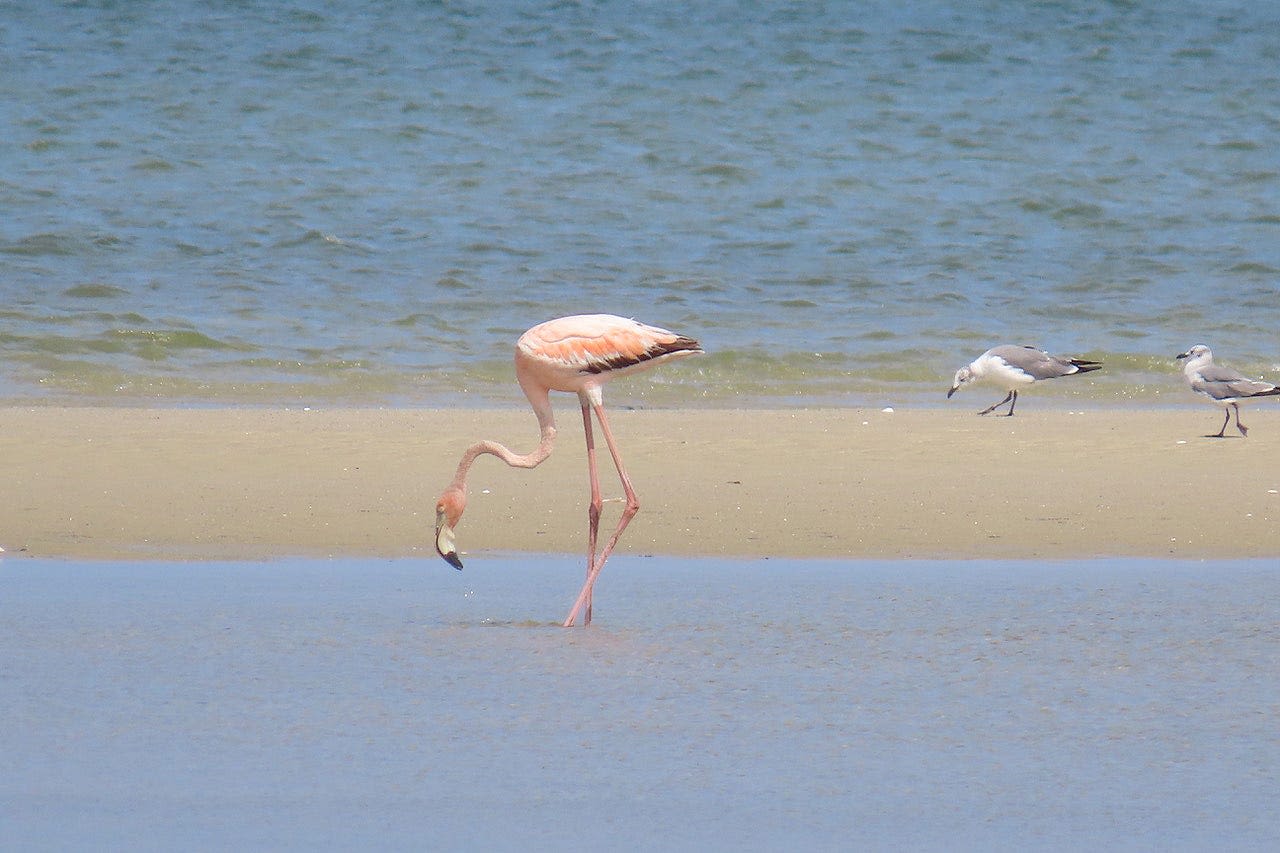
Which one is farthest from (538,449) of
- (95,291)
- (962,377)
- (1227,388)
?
(95,291)

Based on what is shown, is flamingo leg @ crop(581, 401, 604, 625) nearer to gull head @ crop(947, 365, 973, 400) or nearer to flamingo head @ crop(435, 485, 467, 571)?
flamingo head @ crop(435, 485, 467, 571)

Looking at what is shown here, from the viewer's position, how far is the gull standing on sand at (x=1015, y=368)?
493 inches

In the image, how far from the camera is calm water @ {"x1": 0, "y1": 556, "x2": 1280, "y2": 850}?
12.3 ft

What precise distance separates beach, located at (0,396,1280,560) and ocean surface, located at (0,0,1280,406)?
228 cm

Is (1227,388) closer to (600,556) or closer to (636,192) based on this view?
(600,556)

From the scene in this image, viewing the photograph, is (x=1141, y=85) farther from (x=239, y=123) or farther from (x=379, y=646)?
(x=379, y=646)

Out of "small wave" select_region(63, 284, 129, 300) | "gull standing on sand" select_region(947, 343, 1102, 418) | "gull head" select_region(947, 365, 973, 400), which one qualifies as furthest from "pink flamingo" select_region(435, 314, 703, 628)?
"small wave" select_region(63, 284, 129, 300)

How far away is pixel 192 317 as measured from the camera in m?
15.5

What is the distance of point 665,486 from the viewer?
328 inches

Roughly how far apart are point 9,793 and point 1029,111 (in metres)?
25.6

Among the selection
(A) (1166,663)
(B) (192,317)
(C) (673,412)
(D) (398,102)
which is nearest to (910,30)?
(D) (398,102)

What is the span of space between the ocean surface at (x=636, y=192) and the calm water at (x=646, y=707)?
6443 mm

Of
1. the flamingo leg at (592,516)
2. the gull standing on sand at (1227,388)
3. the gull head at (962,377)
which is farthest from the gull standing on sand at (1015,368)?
the flamingo leg at (592,516)

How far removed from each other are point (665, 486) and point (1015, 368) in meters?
4.86
